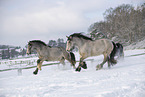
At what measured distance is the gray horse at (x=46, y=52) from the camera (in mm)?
4466

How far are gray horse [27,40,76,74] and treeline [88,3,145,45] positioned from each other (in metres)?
13.2

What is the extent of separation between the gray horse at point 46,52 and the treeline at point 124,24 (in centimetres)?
1324

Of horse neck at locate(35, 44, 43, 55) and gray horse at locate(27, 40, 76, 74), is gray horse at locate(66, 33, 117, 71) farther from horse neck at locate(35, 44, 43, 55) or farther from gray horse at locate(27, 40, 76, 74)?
horse neck at locate(35, 44, 43, 55)

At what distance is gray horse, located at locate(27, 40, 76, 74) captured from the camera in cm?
447

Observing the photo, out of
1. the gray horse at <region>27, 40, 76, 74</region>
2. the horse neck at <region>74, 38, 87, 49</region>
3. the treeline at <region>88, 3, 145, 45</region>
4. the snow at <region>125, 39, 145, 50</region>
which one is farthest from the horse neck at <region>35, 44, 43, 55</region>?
the snow at <region>125, 39, 145, 50</region>

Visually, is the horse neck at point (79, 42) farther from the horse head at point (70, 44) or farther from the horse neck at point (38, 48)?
the horse neck at point (38, 48)

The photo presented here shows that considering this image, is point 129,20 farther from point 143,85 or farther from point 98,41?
point 143,85

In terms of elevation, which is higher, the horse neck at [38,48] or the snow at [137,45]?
the snow at [137,45]

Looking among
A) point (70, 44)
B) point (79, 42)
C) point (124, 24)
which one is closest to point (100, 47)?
point (79, 42)

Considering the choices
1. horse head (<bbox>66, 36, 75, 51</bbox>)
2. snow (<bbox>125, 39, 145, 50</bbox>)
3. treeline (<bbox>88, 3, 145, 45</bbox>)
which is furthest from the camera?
treeline (<bbox>88, 3, 145, 45</bbox>)

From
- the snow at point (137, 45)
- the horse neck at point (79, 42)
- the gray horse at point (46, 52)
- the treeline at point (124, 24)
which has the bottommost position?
the gray horse at point (46, 52)

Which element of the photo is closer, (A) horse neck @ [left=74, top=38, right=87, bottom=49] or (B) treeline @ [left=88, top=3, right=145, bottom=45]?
(A) horse neck @ [left=74, top=38, right=87, bottom=49]

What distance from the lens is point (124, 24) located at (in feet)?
74.9

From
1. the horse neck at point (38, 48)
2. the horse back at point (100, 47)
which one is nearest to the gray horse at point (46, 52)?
the horse neck at point (38, 48)
